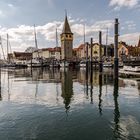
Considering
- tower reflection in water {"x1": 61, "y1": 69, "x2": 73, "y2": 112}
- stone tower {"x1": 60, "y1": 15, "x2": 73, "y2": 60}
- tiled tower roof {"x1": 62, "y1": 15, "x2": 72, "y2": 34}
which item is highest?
tiled tower roof {"x1": 62, "y1": 15, "x2": 72, "y2": 34}

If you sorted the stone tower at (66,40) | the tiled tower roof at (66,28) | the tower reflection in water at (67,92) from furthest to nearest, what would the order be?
the stone tower at (66,40)
the tiled tower roof at (66,28)
the tower reflection in water at (67,92)

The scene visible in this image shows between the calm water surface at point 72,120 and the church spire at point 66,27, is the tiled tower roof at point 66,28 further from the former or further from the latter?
the calm water surface at point 72,120

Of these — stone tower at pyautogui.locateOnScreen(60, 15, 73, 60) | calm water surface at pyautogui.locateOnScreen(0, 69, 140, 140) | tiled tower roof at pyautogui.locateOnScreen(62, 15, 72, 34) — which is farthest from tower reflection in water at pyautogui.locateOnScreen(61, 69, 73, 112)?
tiled tower roof at pyautogui.locateOnScreen(62, 15, 72, 34)

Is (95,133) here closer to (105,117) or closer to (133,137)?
(133,137)

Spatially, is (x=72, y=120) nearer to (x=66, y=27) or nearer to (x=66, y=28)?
(x=66, y=28)

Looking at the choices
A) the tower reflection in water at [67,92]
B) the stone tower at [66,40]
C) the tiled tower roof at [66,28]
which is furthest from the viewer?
the stone tower at [66,40]

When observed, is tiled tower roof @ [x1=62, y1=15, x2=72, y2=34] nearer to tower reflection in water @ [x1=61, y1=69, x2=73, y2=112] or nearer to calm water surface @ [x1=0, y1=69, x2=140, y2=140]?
tower reflection in water @ [x1=61, y1=69, x2=73, y2=112]

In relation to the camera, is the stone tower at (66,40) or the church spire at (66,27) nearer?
the church spire at (66,27)

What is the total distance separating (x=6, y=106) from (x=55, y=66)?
88.5 metres

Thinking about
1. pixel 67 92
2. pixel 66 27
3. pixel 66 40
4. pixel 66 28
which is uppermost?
pixel 66 27

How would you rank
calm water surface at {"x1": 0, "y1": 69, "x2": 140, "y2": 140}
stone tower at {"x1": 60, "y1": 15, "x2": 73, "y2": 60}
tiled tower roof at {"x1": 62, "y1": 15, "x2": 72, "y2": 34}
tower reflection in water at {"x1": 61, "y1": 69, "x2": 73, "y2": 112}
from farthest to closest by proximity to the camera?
stone tower at {"x1": 60, "y1": 15, "x2": 73, "y2": 60} < tiled tower roof at {"x1": 62, "y1": 15, "x2": 72, "y2": 34} < tower reflection in water at {"x1": 61, "y1": 69, "x2": 73, "y2": 112} < calm water surface at {"x1": 0, "y1": 69, "x2": 140, "y2": 140}

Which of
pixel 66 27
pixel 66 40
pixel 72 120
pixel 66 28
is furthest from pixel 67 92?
pixel 66 27

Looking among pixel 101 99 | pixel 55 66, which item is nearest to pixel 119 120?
pixel 101 99

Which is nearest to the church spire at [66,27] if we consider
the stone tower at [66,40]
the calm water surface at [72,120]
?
the stone tower at [66,40]
